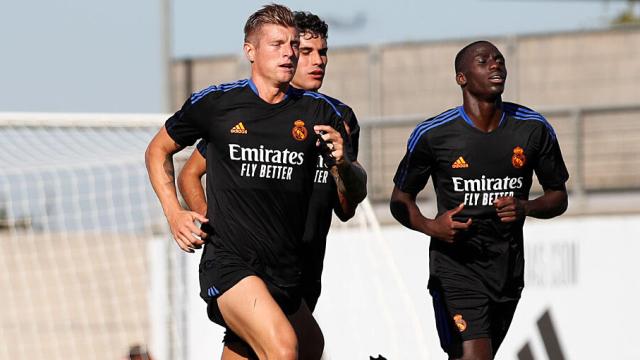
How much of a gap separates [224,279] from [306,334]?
0.65 meters

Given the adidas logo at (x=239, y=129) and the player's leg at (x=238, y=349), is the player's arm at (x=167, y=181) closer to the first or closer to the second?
the adidas logo at (x=239, y=129)

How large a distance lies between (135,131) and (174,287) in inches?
72.9

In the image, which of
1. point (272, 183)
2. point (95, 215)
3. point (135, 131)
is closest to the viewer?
point (272, 183)

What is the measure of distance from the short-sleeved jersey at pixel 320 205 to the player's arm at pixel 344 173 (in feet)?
0.48

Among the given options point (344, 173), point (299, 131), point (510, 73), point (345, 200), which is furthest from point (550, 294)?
point (344, 173)

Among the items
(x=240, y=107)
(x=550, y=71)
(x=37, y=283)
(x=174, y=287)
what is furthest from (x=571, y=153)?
(x=240, y=107)

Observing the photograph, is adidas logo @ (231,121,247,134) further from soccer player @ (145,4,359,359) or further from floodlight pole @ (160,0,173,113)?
floodlight pole @ (160,0,173,113)

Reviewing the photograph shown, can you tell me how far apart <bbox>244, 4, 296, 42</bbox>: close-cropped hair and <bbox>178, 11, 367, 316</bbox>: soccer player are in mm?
571

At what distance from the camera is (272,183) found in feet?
22.9

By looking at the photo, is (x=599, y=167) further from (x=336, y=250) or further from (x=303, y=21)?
(x=303, y=21)

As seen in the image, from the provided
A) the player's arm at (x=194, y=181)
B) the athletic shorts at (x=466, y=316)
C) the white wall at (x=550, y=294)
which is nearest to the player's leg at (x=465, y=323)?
the athletic shorts at (x=466, y=316)

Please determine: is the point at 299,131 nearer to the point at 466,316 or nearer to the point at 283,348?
the point at 283,348

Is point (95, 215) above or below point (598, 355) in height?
above

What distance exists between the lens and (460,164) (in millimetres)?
8078
